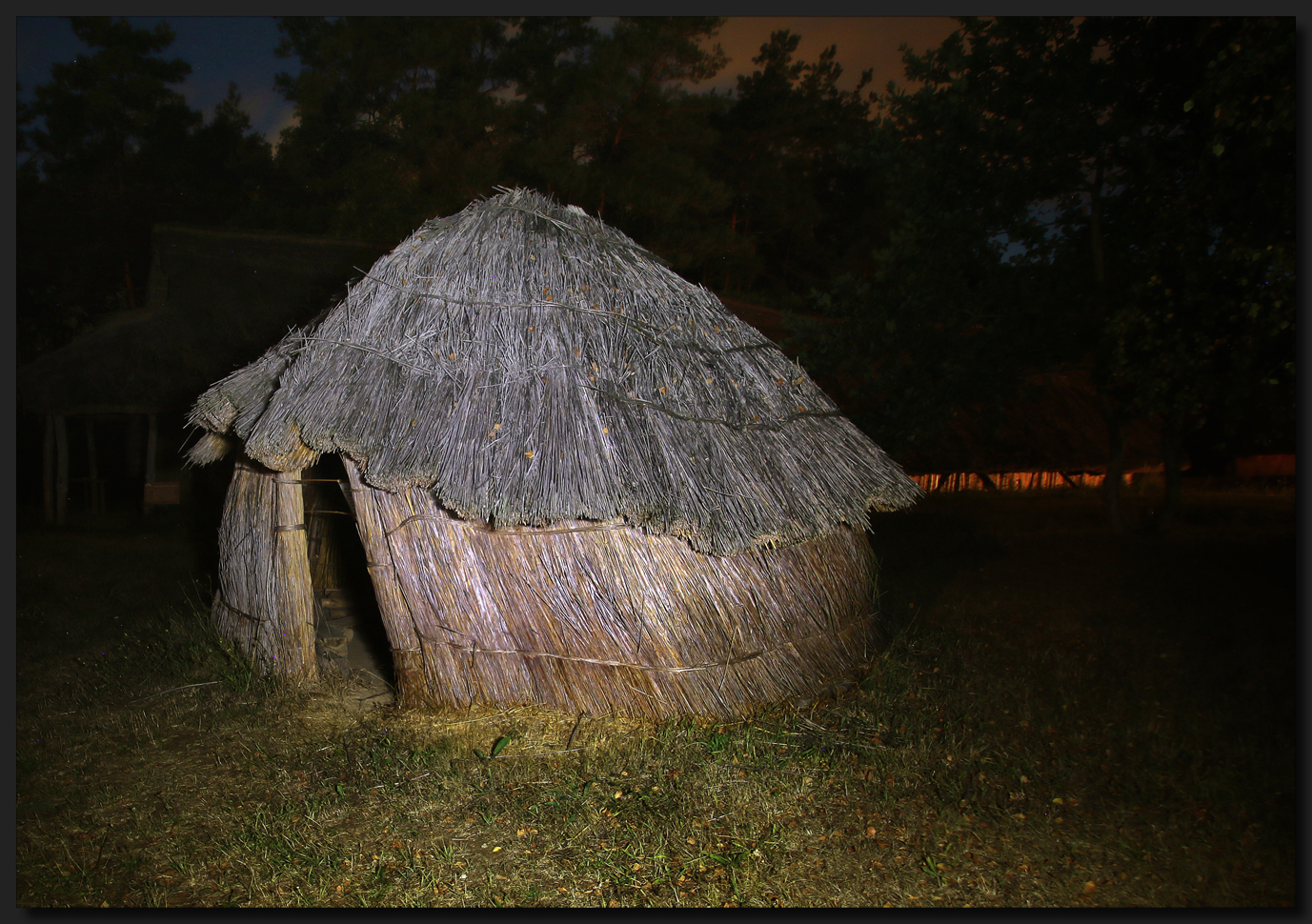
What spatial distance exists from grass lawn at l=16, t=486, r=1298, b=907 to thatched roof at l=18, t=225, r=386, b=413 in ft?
25.0

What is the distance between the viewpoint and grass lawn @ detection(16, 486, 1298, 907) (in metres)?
3.74

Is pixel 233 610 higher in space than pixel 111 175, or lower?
lower

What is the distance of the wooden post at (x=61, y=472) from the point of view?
1333 centimetres

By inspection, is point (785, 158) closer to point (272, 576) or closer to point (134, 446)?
point (134, 446)

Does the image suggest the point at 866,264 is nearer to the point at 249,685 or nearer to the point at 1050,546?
the point at 1050,546

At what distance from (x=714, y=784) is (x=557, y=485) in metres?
2.02

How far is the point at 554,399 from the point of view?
536 centimetres

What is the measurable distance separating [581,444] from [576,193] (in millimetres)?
12336

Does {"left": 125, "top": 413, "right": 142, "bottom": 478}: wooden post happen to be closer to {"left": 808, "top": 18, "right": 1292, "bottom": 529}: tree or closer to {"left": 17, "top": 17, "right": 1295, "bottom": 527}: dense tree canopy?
{"left": 17, "top": 17, "right": 1295, "bottom": 527}: dense tree canopy

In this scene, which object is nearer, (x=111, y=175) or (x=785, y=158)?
(x=111, y=175)

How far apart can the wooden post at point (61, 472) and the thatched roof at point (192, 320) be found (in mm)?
496

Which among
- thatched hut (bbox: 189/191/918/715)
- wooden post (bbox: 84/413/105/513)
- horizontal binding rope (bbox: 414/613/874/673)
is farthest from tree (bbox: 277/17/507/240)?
horizontal binding rope (bbox: 414/613/874/673)

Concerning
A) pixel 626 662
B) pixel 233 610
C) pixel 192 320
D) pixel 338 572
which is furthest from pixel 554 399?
pixel 192 320

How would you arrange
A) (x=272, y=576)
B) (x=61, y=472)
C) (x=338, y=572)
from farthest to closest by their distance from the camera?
(x=61, y=472)
(x=338, y=572)
(x=272, y=576)
